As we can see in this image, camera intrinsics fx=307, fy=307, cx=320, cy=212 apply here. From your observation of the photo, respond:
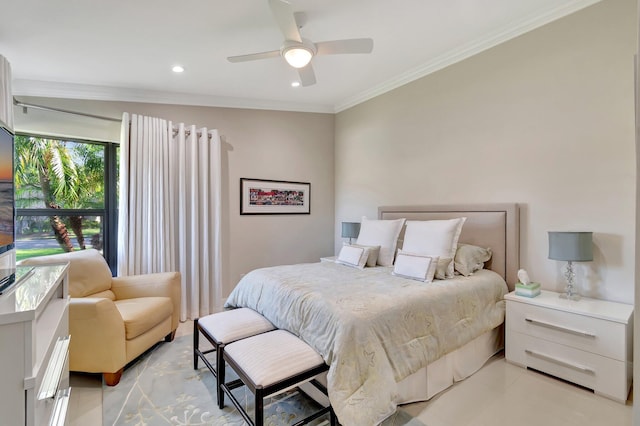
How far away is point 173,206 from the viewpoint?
3.74 meters

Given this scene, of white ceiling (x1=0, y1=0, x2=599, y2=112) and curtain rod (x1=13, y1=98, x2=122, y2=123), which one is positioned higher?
white ceiling (x1=0, y1=0, x2=599, y2=112)

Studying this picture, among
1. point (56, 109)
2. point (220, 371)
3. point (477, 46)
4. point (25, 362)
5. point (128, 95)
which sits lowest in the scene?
point (220, 371)

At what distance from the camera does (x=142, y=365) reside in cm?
259

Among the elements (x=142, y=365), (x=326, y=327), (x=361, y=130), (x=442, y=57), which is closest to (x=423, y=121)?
(x=442, y=57)

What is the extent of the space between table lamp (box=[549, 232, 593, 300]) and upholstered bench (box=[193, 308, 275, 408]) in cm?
225

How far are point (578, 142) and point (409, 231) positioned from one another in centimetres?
155

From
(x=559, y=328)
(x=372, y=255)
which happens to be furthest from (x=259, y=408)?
(x=559, y=328)

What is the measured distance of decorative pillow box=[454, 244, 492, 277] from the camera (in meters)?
2.74

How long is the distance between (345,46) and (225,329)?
7.48 ft

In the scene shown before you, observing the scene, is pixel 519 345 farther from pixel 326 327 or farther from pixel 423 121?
pixel 423 121

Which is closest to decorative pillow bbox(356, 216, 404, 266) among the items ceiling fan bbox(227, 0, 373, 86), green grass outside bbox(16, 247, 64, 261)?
ceiling fan bbox(227, 0, 373, 86)

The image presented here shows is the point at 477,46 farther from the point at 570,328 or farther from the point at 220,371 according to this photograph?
the point at 220,371

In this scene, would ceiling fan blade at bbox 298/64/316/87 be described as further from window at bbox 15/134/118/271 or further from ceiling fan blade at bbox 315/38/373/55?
window at bbox 15/134/118/271

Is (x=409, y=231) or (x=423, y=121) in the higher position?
(x=423, y=121)
